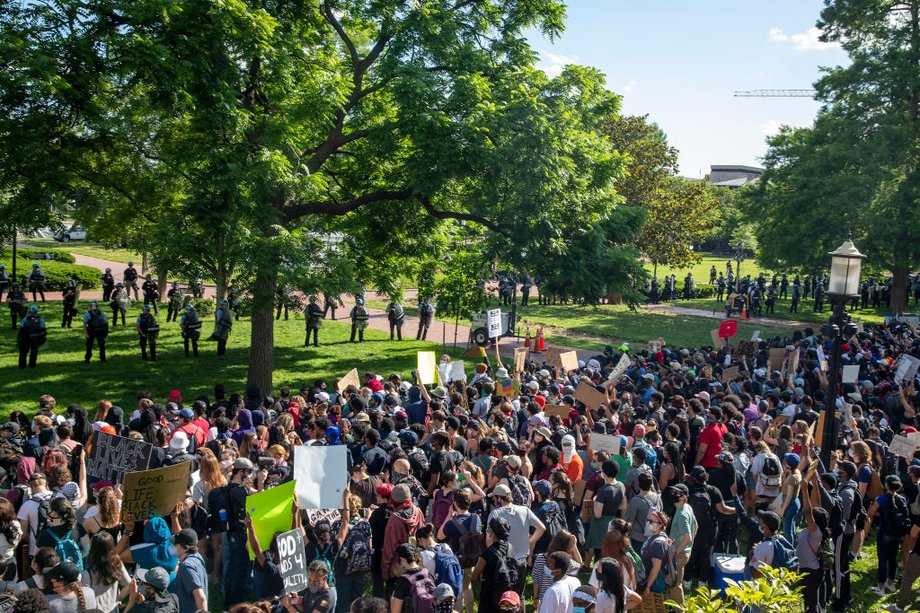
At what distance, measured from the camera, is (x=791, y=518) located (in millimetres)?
10000

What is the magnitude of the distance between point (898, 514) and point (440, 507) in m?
5.49

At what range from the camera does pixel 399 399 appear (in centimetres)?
1508

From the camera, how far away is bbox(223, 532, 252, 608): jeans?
8.68 meters

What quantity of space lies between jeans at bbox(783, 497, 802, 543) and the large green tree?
99.2ft

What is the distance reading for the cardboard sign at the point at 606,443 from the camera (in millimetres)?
10281

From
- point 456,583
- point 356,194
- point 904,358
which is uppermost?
point 356,194

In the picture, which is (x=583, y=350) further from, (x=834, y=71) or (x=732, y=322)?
(x=834, y=71)

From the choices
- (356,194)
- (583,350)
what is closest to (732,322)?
(583,350)

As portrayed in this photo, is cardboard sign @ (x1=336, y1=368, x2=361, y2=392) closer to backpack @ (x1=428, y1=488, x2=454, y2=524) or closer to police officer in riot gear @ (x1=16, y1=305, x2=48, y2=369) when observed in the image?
backpack @ (x1=428, y1=488, x2=454, y2=524)

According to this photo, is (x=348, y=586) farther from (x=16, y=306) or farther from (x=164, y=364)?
(x=16, y=306)

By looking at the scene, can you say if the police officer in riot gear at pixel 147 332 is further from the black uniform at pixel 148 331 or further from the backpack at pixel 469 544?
the backpack at pixel 469 544

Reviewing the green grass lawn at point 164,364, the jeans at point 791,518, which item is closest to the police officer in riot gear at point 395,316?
the green grass lawn at point 164,364

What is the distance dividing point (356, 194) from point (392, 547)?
569 inches

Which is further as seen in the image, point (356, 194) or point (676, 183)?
point (676, 183)
